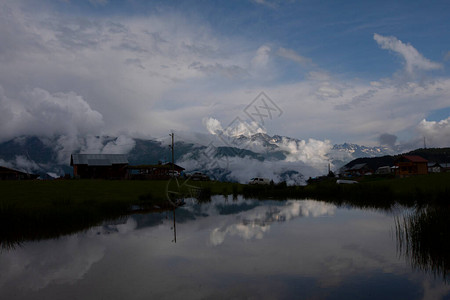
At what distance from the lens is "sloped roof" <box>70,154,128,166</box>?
83812 millimetres

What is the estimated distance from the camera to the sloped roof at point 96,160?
275 ft

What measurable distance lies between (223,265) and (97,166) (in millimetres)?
74804

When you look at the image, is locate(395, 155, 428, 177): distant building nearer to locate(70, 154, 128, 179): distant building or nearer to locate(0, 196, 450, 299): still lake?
locate(70, 154, 128, 179): distant building

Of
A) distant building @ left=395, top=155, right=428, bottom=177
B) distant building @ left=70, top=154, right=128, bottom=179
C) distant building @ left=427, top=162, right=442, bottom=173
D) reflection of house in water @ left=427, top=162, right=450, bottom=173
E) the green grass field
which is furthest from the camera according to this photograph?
distant building @ left=427, top=162, right=442, bottom=173

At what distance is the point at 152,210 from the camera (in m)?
37.8

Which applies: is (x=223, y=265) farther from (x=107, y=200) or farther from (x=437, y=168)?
(x=437, y=168)

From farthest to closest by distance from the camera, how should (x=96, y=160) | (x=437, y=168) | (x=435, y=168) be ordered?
(x=435, y=168) < (x=437, y=168) < (x=96, y=160)

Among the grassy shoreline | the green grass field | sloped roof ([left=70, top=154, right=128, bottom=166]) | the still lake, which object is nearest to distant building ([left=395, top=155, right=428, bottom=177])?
the grassy shoreline

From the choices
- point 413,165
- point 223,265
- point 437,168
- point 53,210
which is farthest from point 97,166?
point 437,168

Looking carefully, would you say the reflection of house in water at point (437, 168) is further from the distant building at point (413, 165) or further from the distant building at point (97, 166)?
the distant building at point (97, 166)

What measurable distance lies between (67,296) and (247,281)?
6.45 meters

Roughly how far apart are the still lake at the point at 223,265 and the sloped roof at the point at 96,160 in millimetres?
62639

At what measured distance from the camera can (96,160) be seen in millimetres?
85375

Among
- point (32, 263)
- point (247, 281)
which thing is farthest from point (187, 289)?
point (32, 263)
